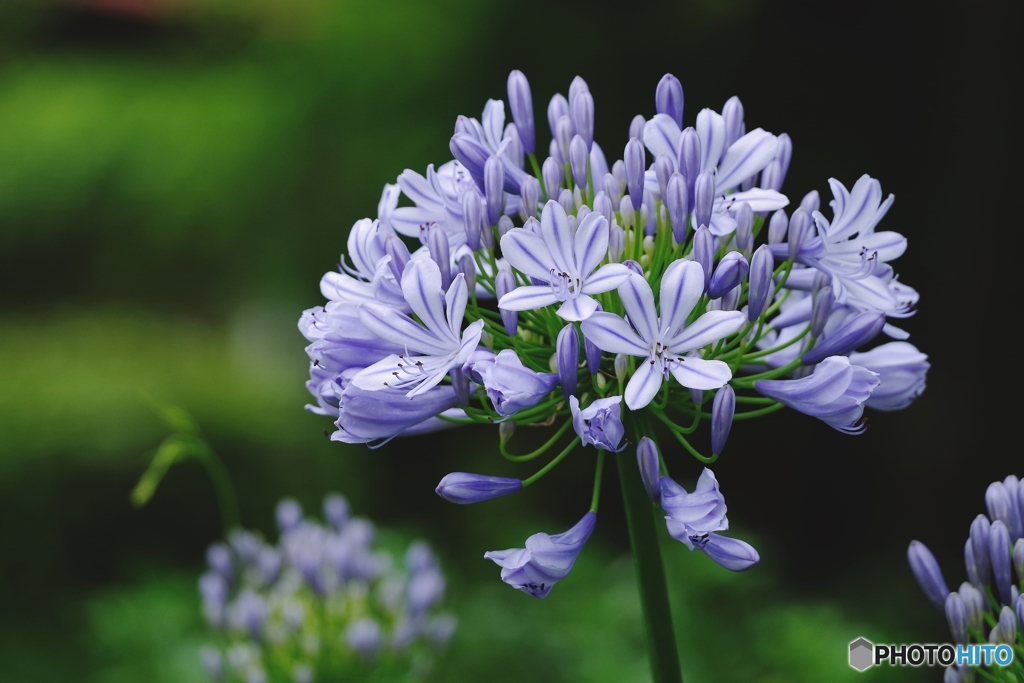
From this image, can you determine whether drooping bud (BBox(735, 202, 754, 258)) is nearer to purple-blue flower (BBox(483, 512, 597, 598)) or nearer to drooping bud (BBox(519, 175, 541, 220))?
drooping bud (BBox(519, 175, 541, 220))

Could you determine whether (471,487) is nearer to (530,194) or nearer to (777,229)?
(530,194)

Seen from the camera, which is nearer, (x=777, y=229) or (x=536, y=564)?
(x=536, y=564)

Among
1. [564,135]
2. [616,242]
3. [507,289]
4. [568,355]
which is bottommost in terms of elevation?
[568,355]

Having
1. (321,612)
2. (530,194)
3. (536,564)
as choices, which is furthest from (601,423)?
(321,612)

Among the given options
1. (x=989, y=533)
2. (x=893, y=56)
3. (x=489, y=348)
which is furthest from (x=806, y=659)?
(x=893, y=56)

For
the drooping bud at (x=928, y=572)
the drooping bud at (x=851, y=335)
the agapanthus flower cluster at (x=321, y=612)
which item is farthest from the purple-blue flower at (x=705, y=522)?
the agapanthus flower cluster at (x=321, y=612)

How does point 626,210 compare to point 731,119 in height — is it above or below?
below

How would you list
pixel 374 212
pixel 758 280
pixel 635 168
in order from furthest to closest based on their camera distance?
pixel 374 212 → pixel 635 168 → pixel 758 280
